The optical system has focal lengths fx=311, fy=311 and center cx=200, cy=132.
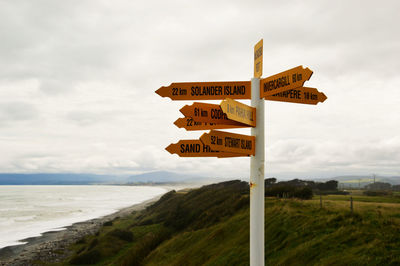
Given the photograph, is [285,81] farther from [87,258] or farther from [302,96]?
[87,258]

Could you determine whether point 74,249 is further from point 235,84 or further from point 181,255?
point 235,84

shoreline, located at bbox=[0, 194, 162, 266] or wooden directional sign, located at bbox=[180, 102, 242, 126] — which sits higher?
wooden directional sign, located at bbox=[180, 102, 242, 126]

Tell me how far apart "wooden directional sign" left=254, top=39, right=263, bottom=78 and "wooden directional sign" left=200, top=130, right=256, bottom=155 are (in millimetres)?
900

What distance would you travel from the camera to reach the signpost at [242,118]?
3.70 m

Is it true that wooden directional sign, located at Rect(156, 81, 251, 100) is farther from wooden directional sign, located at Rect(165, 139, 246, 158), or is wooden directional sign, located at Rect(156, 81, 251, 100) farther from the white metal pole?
wooden directional sign, located at Rect(165, 139, 246, 158)

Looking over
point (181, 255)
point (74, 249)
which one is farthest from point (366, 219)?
point (74, 249)

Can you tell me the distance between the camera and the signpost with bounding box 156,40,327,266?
3704 millimetres

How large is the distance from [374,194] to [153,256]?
2528 cm

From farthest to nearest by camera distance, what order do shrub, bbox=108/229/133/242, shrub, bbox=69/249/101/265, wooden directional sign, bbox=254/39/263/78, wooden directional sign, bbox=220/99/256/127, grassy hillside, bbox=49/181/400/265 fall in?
shrub, bbox=108/229/133/242 → shrub, bbox=69/249/101/265 → grassy hillside, bbox=49/181/400/265 → wooden directional sign, bbox=254/39/263/78 → wooden directional sign, bbox=220/99/256/127

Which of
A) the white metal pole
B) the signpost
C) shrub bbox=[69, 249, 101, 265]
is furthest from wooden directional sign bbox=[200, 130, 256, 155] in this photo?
shrub bbox=[69, 249, 101, 265]

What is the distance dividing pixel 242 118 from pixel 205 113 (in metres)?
0.49

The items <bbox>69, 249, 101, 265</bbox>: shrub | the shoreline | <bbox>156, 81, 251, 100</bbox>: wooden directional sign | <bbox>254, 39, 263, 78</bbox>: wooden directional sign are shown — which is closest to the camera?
<bbox>254, 39, 263, 78</bbox>: wooden directional sign

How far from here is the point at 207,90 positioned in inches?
170

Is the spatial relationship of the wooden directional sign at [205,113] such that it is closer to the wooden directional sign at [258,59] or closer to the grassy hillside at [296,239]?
the wooden directional sign at [258,59]
